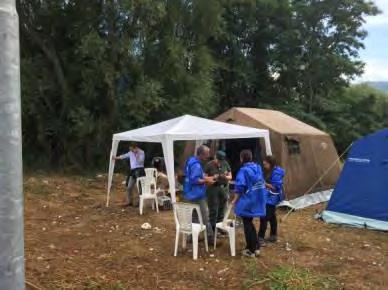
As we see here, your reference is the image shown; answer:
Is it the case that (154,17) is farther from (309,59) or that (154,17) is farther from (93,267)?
(309,59)

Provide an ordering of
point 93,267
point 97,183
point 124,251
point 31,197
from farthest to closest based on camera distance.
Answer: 1. point 97,183
2. point 31,197
3. point 124,251
4. point 93,267

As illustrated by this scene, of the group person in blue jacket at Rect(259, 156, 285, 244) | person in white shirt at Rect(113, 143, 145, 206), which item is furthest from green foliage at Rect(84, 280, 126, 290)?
person in white shirt at Rect(113, 143, 145, 206)

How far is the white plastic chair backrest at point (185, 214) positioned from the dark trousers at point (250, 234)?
1.95 ft

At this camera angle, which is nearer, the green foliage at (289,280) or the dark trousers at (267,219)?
the green foliage at (289,280)

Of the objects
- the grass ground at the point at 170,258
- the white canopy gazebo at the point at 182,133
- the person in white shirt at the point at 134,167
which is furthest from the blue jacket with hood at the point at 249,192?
the person in white shirt at the point at 134,167

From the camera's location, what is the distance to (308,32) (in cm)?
2788

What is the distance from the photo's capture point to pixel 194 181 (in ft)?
22.9

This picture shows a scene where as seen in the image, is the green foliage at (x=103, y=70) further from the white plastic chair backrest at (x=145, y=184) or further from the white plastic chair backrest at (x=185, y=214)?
the white plastic chair backrest at (x=185, y=214)

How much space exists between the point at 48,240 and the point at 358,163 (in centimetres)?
549

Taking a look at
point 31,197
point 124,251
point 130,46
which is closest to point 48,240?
point 124,251

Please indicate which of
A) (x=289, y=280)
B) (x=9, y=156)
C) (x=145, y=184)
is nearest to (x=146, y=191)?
(x=145, y=184)

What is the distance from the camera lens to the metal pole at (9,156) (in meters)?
1.80

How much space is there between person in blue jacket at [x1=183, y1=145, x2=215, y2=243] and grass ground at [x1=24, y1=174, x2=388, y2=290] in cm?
60

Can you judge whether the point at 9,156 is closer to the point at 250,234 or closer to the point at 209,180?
the point at 250,234
